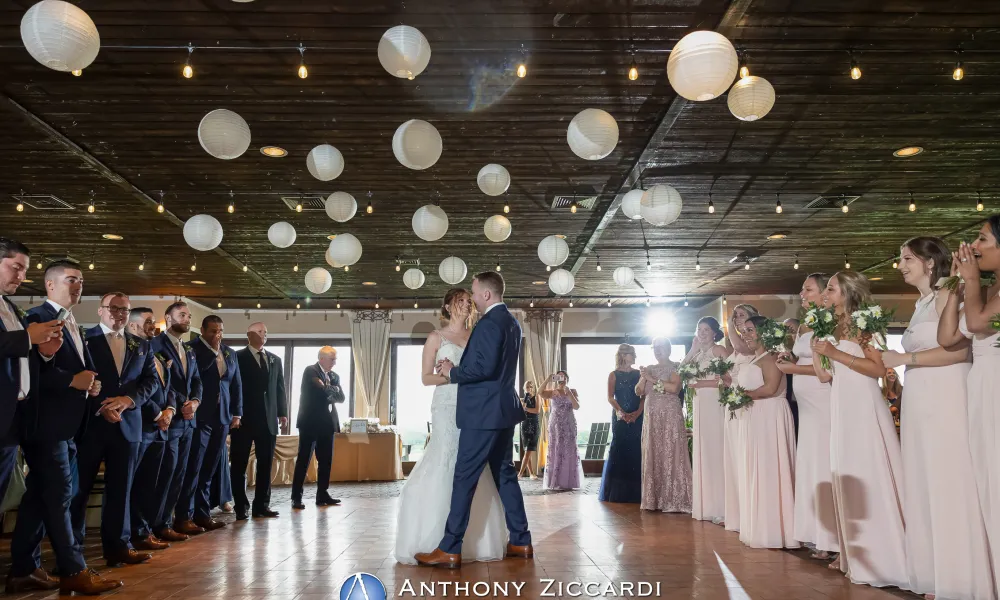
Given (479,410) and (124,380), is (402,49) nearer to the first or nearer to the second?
(479,410)

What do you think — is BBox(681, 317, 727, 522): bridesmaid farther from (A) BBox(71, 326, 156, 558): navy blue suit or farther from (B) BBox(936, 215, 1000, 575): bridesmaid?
(A) BBox(71, 326, 156, 558): navy blue suit

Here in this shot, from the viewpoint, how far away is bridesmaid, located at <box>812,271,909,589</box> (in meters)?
3.71

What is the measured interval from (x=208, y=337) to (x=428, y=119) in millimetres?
2649

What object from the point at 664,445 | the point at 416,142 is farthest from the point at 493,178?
the point at 664,445

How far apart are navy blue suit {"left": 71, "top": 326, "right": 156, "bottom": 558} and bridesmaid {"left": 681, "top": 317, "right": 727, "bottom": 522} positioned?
14.7 ft

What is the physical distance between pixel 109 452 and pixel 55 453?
0.71m

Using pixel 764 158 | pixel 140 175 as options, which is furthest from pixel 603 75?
pixel 140 175

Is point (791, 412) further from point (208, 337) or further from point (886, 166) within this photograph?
point (208, 337)

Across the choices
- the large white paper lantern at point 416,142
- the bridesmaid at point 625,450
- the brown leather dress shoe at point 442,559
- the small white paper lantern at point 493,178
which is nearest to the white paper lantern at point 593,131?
the large white paper lantern at point 416,142

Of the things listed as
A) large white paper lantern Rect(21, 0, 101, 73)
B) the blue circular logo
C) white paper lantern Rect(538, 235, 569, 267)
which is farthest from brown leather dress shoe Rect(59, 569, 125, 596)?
white paper lantern Rect(538, 235, 569, 267)

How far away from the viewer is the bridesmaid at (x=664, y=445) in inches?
278

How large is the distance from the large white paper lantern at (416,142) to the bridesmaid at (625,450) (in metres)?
4.03

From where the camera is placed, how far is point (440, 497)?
14.1ft

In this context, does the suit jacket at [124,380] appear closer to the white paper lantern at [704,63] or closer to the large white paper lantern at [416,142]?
the large white paper lantern at [416,142]
